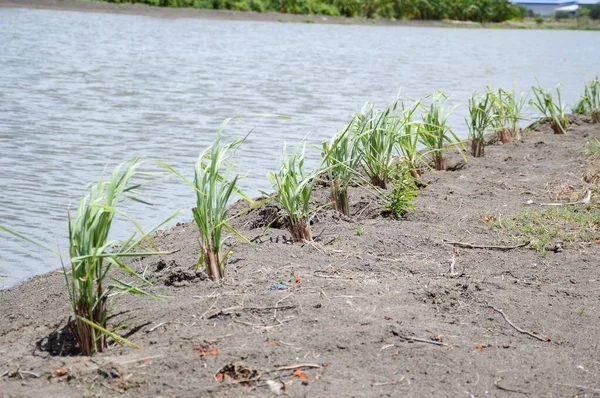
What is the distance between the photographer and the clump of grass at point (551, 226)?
3795 millimetres

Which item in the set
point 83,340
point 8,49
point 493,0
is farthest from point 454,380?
point 493,0

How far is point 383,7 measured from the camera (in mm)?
43125

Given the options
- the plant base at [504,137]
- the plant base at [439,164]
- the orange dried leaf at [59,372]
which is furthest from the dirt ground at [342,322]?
the plant base at [504,137]

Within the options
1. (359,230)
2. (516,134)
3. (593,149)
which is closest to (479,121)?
(593,149)

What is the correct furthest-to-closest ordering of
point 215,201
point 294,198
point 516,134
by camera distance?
1. point 516,134
2. point 215,201
3. point 294,198

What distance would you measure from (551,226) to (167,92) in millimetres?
7752

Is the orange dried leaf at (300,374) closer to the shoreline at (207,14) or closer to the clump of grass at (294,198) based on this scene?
the clump of grass at (294,198)

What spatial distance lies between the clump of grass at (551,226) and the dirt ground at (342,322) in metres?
0.08

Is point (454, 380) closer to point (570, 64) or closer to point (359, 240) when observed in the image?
point (359, 240)

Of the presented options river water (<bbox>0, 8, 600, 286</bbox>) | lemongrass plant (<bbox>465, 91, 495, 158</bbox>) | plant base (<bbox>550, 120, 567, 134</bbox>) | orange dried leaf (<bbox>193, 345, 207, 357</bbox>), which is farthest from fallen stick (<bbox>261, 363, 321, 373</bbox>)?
plant base (<bbox>550, 120, 567, 134</bbox>)

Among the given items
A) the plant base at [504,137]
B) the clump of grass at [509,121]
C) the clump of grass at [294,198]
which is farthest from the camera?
the plant base at [504,137]

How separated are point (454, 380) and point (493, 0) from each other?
163ft

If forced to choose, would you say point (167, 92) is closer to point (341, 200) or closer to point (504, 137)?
point (504, 137)

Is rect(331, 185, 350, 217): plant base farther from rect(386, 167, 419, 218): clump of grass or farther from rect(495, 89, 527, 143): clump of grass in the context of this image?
rect(495, 89, 527, 143): clump of grass
